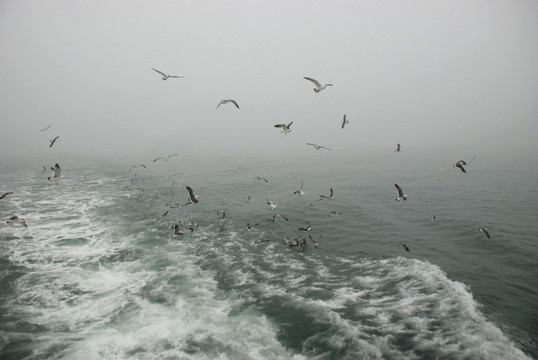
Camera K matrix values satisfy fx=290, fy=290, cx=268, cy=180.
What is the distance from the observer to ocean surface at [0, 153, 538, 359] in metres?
10.3

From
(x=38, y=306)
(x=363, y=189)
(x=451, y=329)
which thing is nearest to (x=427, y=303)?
(x=451, y=329)

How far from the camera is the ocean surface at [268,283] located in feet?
33.7

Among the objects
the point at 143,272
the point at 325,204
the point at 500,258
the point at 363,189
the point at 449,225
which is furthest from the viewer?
the point at 363,189

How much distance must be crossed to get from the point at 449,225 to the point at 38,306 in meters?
27.0

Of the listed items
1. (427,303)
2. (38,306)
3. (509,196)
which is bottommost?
(38,306)

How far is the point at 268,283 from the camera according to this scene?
14406mm

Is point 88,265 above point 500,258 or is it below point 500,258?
below

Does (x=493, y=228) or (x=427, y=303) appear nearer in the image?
(x=427, y=303)

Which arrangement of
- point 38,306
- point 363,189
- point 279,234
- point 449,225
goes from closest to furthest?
point 38,306
point 279,234
point 449,225
point 363,189

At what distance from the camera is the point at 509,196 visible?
33656 mm

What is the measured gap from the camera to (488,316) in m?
11.5

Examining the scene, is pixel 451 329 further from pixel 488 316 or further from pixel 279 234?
pixel 279 234

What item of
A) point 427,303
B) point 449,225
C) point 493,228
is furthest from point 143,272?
point 493,228

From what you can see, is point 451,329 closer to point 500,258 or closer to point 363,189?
point 500,258
